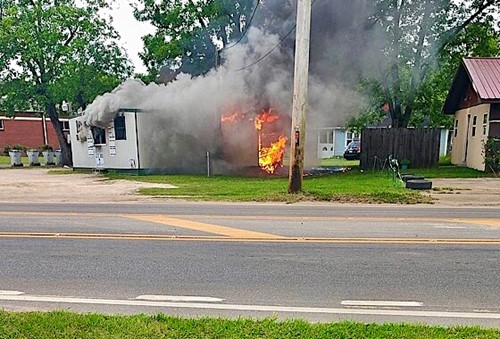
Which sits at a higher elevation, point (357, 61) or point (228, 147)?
point (357, 61)

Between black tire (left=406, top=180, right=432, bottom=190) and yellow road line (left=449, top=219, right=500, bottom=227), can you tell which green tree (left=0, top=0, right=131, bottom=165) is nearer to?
black tire (left=406, top=180, right=432, bottom=190)

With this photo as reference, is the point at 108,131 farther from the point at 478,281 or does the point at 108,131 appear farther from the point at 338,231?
the point at 478,281

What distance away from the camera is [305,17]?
11.0 meters

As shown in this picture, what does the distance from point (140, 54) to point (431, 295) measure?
79.6 ft

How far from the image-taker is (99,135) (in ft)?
68.9

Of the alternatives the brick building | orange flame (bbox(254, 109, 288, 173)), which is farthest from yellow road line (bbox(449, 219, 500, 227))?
the brick building

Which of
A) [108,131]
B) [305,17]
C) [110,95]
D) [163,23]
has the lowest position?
[108,131]

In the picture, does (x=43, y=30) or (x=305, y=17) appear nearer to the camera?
(x=305, y=17)

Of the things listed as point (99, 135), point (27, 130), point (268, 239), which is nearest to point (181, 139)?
point (99, 135)

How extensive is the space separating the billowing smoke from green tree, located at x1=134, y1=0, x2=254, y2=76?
2946 mm

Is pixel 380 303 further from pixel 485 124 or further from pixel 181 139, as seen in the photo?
pixel 181 139

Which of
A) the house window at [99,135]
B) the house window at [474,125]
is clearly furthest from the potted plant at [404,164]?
the house window at [99,135]

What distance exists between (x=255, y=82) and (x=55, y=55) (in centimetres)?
1258

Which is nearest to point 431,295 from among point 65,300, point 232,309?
point 232,309
